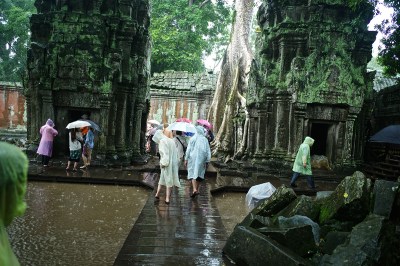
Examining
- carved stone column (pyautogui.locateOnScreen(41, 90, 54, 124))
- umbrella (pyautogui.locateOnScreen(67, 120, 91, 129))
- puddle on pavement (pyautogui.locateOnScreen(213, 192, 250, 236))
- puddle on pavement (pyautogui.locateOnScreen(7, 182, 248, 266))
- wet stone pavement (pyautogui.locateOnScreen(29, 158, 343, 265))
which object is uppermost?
carved stone column (pyautogui.locateOnScreen(41, 90, 54, 124))

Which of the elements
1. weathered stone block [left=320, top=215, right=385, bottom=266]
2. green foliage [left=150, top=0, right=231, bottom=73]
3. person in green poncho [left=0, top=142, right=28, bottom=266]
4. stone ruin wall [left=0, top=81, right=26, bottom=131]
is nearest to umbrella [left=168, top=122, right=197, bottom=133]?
weathered stone block [left=320, top=215, right=385, bottom=266]

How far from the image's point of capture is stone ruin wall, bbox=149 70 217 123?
21719 millimetres

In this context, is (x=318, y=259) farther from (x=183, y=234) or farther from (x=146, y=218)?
(x=146, y=218)

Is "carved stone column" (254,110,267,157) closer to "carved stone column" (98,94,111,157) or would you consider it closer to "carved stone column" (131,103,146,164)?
"carved stone column" (131,103,146,164)

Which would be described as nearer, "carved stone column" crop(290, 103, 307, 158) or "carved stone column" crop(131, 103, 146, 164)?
"carved stone column" crop(290, 103, 307, 158)

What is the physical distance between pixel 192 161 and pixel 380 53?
895cm

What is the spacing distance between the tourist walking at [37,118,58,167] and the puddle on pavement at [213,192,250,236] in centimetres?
528

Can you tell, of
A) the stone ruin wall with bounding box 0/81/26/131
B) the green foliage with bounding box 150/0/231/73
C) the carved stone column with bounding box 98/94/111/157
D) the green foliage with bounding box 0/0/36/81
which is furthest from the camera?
the green foliage with bounding box 150/0/231/73

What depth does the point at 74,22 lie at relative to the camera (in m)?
12.2

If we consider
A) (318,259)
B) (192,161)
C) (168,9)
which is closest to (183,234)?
(318,259)

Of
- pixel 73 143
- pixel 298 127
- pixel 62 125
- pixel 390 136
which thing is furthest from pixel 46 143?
pixel 390 136

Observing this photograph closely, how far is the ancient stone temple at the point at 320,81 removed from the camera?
41.1 ft

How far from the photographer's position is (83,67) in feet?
39.7

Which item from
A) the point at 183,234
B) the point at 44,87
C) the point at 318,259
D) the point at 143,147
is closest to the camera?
the point at 318,259
